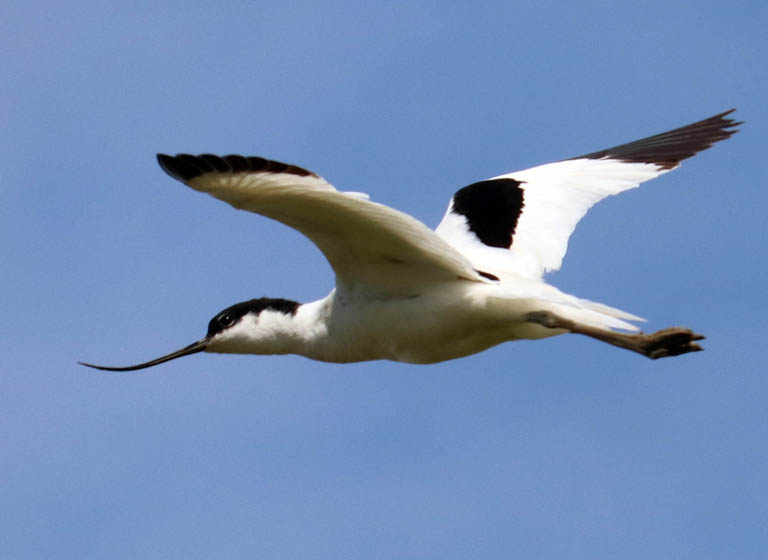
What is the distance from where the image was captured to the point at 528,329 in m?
8.46

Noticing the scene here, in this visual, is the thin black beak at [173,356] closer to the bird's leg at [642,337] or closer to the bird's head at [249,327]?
the bird's head at [249,327]

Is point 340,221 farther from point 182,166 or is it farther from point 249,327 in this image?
point 249,327

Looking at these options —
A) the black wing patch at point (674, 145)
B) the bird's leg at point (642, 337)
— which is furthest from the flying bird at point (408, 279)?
the black wing patch at point (674, 145)

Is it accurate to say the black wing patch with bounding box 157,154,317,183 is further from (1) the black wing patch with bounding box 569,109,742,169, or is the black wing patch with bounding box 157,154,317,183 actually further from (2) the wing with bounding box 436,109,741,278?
(1) the black wing patch with bounding box 569,109,742,169

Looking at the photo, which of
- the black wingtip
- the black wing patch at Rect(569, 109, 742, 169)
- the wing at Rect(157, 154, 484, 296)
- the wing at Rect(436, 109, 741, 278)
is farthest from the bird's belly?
the black wing patch at Rect(569, 109, 742, 169)

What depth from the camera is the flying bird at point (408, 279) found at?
24.3 ft

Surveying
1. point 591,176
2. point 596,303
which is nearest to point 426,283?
point 596,303

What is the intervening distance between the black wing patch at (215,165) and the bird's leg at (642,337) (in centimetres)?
189

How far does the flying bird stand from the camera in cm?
741

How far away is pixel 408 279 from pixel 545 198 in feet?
7.37

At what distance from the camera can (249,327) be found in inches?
366

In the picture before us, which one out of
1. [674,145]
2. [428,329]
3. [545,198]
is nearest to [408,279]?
[428,329]

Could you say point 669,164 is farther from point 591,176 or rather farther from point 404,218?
point 404,218

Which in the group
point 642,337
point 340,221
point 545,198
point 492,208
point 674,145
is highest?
point 674,145
